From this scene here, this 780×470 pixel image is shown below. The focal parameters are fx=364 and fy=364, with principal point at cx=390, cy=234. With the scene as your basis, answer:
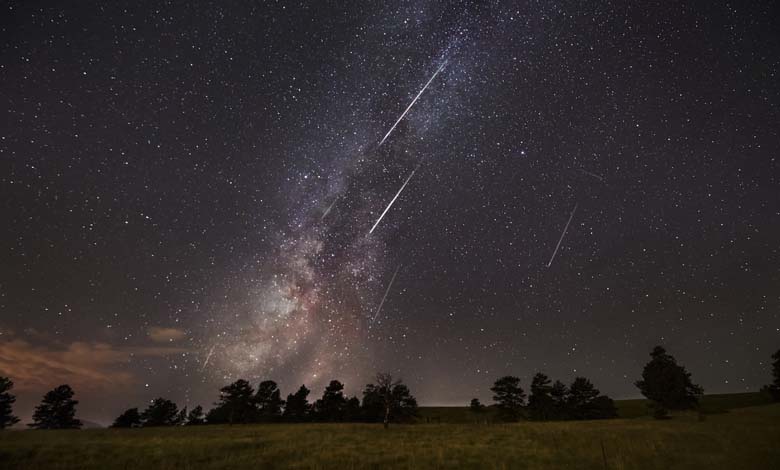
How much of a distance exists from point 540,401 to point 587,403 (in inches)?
297

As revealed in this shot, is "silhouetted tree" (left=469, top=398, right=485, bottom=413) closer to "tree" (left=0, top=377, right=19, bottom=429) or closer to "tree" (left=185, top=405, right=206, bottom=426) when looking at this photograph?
"tree" (left=185, top=405, right=206, bottom=426)

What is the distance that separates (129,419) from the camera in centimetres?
6575

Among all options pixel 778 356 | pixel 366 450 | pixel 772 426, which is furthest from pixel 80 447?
pixel 778 356

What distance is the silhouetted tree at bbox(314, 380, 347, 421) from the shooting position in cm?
6425

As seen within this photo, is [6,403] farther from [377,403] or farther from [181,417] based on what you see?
[377,403]

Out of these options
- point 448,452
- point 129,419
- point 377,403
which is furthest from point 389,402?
point 129,419

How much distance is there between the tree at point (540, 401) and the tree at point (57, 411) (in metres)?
77.3

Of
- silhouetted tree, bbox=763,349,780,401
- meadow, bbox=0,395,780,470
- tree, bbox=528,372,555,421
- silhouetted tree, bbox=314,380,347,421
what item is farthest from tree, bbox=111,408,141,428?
silhouetted tree, bbox=763,349,780,401

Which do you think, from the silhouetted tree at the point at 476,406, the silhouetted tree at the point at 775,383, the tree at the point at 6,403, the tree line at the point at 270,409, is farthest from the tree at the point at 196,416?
the silhouetted tree at the point at 775,383

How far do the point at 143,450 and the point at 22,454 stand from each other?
5674 mm

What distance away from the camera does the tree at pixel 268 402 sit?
6606 centimetres

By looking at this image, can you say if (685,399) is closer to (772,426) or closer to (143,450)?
(772,426)

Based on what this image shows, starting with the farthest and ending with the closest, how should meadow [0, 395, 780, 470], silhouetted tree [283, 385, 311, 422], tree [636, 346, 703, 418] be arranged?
silhouetted tree [283, 385, 311, 422] → tree [636, 346, 703, 418] → meadow [0, 395, 780, 470]

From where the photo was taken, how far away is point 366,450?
68.4 ft
